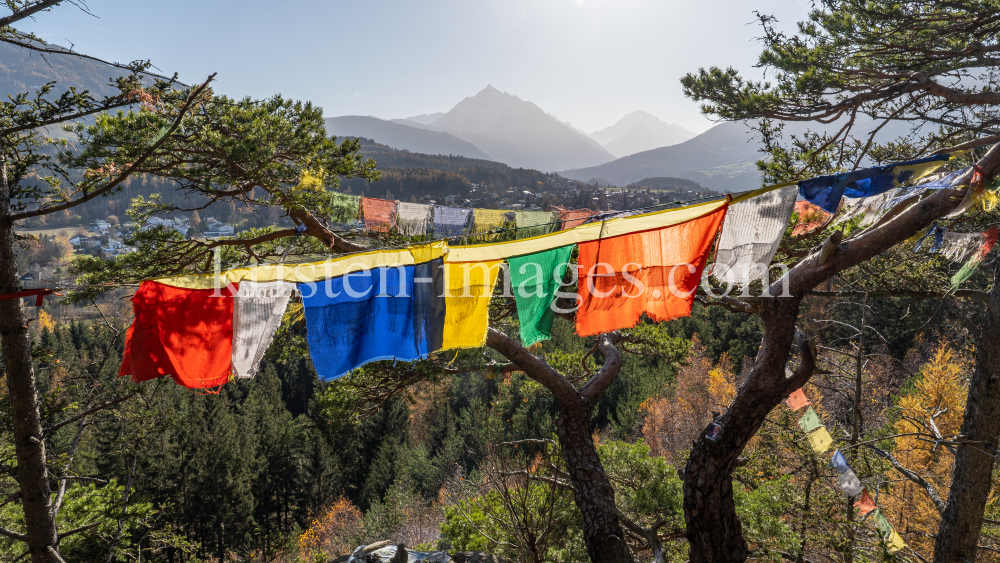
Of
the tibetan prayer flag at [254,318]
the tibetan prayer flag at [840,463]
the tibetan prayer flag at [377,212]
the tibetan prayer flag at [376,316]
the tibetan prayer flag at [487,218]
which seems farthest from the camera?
the tibetan prayer flag at [487,218]

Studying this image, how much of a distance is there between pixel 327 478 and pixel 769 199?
3040 centimetres

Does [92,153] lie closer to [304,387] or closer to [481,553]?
[481,553]

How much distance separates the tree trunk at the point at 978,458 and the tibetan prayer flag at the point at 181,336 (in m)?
8.70

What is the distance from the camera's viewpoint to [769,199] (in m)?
4.21

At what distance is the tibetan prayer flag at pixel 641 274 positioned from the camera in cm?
445

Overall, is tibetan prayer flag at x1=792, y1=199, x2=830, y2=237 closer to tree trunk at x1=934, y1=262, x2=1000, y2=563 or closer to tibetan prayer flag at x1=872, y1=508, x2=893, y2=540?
tree trunk at x1=934, y1=262, x2=1000, y2=563

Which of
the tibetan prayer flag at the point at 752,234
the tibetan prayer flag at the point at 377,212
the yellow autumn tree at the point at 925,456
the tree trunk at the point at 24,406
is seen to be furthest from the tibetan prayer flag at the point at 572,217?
the yellow autumn tree at the point at 925,456

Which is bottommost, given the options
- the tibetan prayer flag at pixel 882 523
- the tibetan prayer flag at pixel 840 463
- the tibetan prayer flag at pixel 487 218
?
the tibetan prayer flag at pixel 882 523

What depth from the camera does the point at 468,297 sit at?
4648mm

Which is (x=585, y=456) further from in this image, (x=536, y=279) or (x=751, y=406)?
(x=536, y=279)

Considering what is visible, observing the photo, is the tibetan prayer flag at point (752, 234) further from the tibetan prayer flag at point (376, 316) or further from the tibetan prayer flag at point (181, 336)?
the tibetan prayer flag at point (181, 336)

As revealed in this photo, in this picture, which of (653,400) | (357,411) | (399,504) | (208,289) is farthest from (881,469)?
(653,400)

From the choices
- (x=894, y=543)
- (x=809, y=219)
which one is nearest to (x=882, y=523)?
(x=894, y=543)

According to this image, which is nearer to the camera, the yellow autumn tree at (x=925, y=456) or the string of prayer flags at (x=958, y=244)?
the string of prayer flags at (x=958, y=244)
